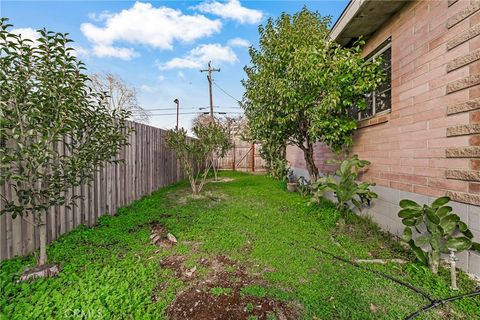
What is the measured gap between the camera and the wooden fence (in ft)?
8.15

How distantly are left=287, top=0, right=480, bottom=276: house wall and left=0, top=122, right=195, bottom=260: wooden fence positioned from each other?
4.57 m

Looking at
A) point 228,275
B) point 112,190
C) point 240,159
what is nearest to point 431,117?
point 228,275

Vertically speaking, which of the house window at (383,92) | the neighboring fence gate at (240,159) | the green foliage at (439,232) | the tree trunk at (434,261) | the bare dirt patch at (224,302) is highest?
the house window at (383,92)

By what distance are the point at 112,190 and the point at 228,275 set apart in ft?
10.3

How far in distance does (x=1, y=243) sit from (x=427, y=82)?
5113 mm

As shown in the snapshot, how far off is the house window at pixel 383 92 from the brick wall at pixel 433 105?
0.24 m

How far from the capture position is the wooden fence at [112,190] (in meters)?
2.48

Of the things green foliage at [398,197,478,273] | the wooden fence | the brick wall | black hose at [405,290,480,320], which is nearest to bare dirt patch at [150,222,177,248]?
the wooden fence

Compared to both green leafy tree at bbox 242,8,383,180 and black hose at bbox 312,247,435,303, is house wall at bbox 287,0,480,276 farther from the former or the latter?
black hose at bbox 312,247,435,303

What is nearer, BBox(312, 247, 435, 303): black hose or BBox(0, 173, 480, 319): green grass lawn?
BBox(0, 173, 480, 319): green grass lawn

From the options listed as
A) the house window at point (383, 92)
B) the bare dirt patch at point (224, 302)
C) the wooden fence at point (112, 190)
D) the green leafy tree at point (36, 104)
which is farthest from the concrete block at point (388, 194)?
the wooden fence at point (112, 190)

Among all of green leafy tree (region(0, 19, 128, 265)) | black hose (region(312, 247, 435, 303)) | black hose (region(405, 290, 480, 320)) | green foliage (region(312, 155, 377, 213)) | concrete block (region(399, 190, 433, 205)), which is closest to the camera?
black hose (region(405, 290, 480, 320))

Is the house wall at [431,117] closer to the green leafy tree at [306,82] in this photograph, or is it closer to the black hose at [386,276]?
the green leafy tree at [306,82]

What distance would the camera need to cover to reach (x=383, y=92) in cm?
402
